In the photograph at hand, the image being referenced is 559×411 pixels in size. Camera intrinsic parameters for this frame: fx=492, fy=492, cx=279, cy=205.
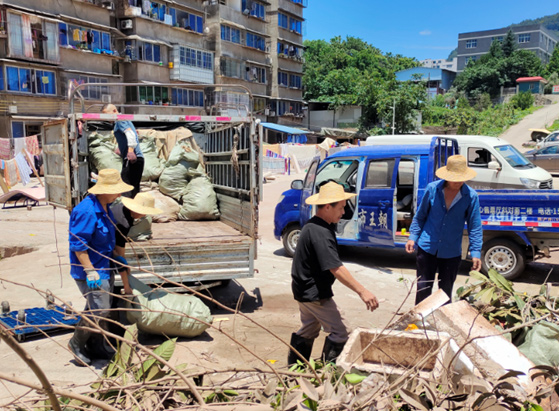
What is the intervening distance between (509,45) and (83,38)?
62.3 metres

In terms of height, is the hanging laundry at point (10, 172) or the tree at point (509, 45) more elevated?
the tree at point (509, 45)

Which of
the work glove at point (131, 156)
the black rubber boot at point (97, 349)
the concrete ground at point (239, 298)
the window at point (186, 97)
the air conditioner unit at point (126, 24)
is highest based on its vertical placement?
the air conditioner unit at point (126, 24)

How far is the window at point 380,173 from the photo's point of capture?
25.1 feet

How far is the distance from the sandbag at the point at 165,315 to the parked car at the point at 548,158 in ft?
64.8

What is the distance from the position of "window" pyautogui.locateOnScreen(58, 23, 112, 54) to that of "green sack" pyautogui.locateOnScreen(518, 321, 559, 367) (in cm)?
2837

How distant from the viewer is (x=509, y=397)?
2.54 m

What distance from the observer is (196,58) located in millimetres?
35094

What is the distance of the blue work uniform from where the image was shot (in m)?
4.29

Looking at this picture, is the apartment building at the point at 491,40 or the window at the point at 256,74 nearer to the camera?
the window at the point at 256,74

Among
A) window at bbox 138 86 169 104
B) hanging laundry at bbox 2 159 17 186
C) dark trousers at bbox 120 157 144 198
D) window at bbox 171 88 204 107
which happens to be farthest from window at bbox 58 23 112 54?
dark trousers at bbox 120 157 144 198

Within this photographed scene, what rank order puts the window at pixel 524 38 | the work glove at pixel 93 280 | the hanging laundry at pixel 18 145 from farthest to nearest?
the window at pixel 524 38 < the hanging laundry at pixel 18 145 < the work glove at pixel 93 280

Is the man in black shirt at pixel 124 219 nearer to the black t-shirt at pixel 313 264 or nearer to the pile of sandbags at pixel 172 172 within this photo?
the black t-shirt at pixel 313 264

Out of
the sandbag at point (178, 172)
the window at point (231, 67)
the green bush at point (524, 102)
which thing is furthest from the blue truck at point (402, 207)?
the green bush at point (524, 102)

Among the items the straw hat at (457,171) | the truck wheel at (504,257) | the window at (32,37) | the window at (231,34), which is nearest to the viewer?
the straw hat at (457,171)
